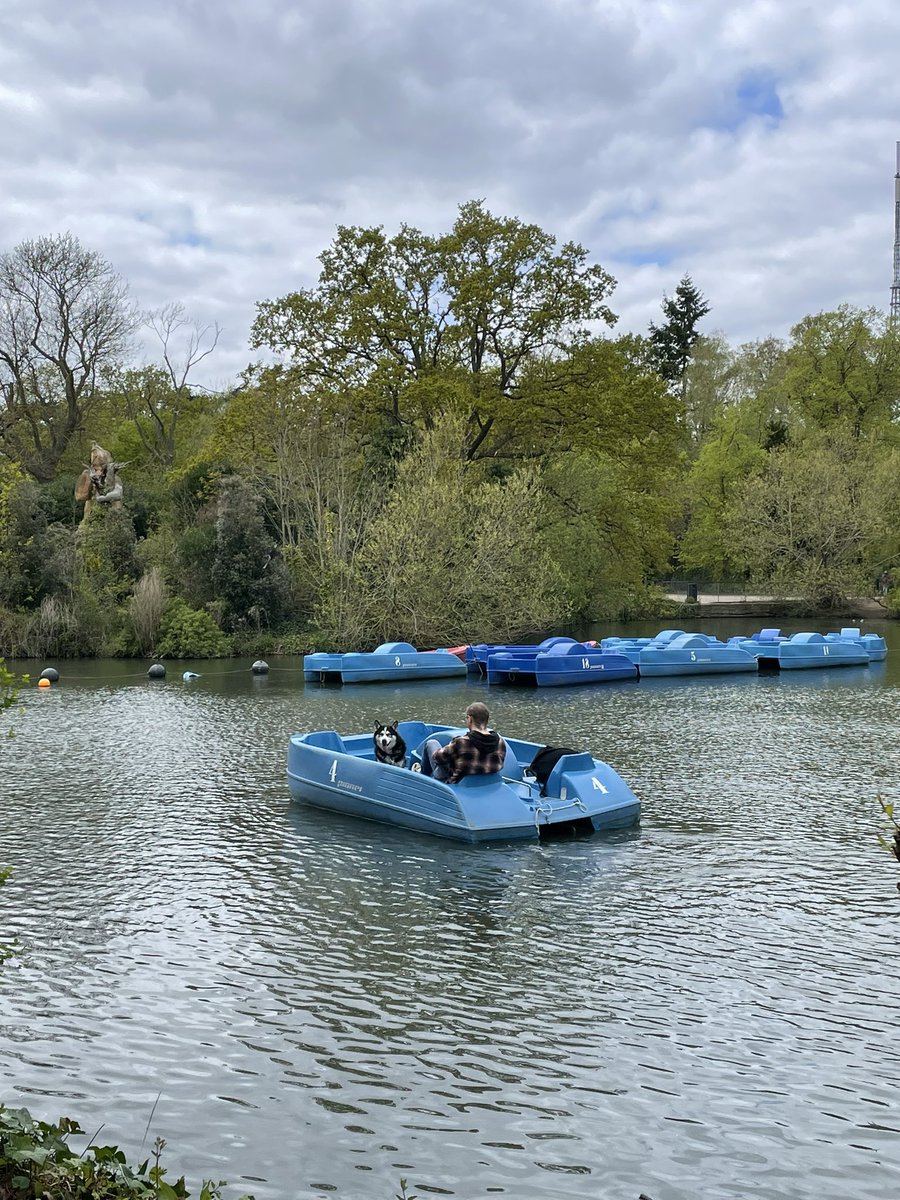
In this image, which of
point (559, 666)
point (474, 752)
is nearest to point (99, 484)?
point (559, 666)

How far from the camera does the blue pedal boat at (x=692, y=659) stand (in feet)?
92.3

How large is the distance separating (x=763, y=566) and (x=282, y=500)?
24.2 m

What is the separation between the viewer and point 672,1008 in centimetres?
729

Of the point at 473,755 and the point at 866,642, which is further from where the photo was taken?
the point at 866,642

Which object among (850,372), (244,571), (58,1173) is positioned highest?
(850,372)

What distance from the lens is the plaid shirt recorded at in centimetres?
1161

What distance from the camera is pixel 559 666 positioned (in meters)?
26.8

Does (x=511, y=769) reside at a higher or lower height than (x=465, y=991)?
higher

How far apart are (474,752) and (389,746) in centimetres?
199

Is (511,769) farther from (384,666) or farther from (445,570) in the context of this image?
(445,570)

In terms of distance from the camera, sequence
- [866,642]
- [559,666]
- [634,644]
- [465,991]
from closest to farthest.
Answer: [465,991]
[559,666]
[634,644]
[866,642]

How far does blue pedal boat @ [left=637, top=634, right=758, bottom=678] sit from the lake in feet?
42.0

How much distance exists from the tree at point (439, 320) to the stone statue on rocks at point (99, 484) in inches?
269

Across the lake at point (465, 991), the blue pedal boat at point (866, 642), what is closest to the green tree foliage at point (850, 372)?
the blue pedal boat at point (866, 642)
